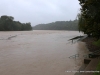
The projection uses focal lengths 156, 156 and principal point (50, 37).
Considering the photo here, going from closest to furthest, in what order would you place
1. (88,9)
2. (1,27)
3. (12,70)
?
1. (12,70)
2. (88,9)
3. (1,27)

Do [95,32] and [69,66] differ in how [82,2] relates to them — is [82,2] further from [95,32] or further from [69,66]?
[69,66]

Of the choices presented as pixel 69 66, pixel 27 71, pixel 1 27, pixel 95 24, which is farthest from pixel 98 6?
pixel 1 27

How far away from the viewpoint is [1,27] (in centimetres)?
8706

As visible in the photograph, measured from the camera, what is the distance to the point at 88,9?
12.2m

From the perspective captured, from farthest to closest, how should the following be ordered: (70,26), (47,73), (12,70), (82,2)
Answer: (70,26), (82,2), (12,70), (47,73)

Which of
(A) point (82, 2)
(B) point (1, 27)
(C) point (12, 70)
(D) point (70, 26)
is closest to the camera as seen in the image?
(C) point (12, 70)

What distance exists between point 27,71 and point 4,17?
8705cm

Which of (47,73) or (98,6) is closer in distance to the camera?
(47,73)

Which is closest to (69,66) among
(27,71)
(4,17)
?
(27,71)

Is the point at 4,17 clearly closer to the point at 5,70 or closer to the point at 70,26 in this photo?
the point at 70,26

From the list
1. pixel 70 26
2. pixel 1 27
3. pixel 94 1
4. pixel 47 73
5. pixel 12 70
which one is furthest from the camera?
pixel 70 26

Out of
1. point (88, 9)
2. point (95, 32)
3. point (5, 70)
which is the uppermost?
point (88, 9)

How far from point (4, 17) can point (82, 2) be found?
279 feet

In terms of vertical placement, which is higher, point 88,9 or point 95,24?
point 88,9
